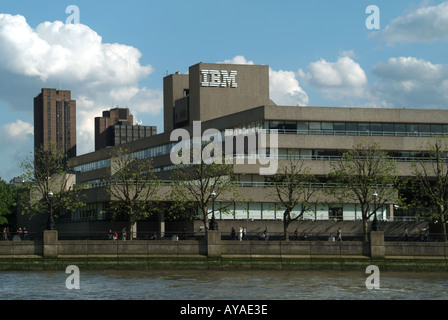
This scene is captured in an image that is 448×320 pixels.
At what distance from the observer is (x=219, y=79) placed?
3986 inches

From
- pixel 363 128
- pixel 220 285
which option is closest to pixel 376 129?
pixel 363 128

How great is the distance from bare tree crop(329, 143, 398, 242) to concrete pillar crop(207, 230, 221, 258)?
1790cm

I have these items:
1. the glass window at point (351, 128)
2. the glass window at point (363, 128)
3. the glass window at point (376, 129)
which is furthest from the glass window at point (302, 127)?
the glass window at point (376, 129)

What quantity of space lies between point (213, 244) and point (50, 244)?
481 inches

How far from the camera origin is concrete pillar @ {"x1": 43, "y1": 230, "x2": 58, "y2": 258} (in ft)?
191

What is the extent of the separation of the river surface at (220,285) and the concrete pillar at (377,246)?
2521 mm

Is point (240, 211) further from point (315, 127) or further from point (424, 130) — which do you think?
point (424, 130)

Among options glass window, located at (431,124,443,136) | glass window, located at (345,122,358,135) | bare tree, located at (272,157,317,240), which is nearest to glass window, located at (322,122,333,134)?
glass window, located at (345,122,358,135)

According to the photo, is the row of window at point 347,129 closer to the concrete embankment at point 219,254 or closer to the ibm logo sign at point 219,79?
the ibm logo sign at point 219,79

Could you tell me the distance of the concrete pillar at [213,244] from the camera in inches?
2350

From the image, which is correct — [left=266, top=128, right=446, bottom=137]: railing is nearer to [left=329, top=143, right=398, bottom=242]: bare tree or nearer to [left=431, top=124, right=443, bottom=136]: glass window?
[left=431, top=124, right=443, bottom=136]: glass window

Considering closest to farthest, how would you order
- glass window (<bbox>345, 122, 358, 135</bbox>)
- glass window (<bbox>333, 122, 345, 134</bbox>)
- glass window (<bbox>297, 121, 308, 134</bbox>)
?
glass window (<bbox>297, 121, 308, 134</bbox>), glass window (<bbox>333, 122, 345, 134</bbox>), glass window (<bbox>345, 122, 358, 135</bbox>)
